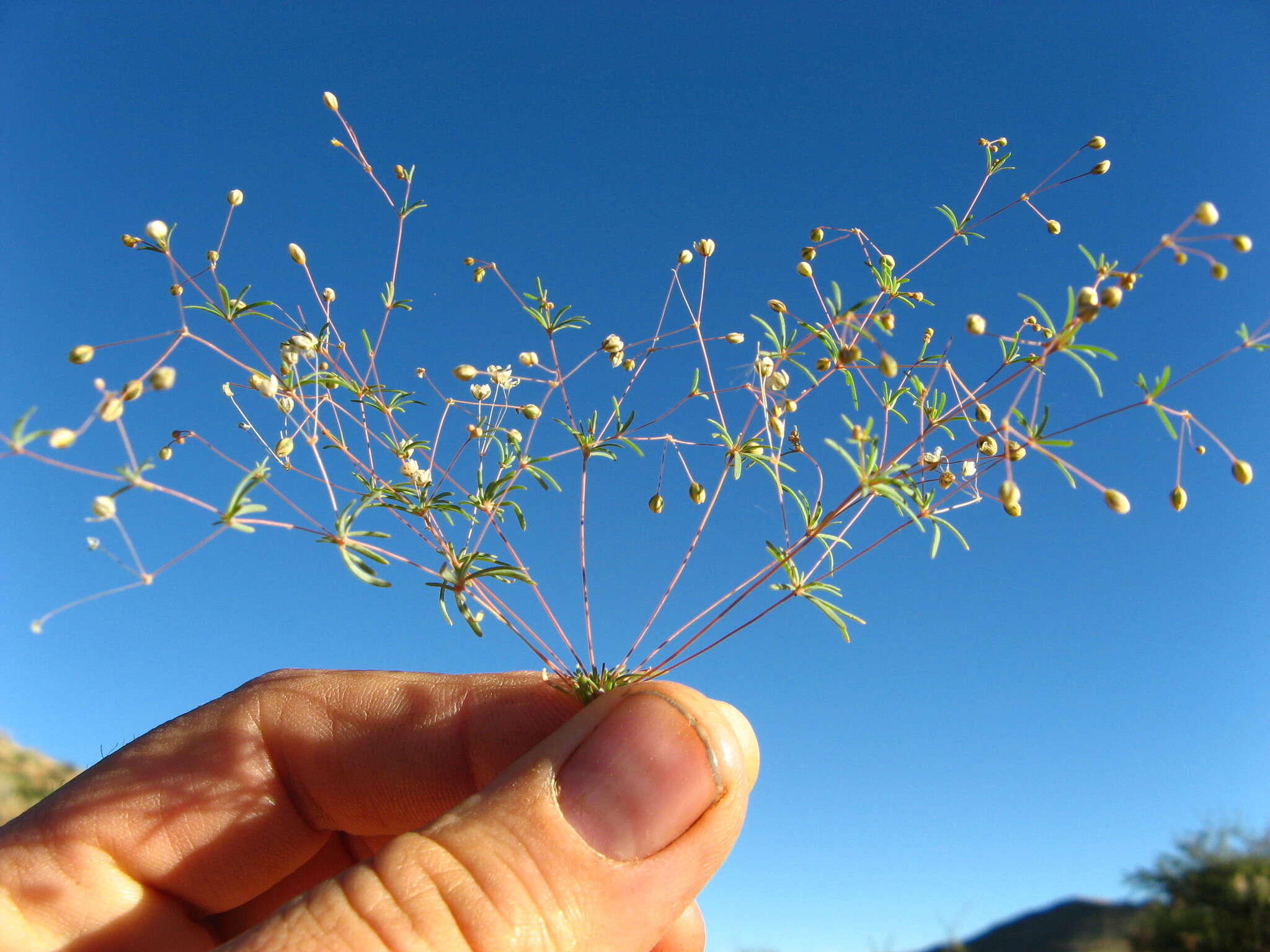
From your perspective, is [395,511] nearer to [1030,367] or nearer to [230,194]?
[230,194]

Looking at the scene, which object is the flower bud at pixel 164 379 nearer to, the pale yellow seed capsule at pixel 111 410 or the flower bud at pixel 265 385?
the pale yellow seed capsule at pixel 111 410

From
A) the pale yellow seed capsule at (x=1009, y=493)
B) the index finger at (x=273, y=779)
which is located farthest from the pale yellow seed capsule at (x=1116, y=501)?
the index finger at (x=273, y=779)

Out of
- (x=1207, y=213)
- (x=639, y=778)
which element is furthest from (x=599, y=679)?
(x=1207, y=213)

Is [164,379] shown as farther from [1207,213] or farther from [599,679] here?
[1207,213]

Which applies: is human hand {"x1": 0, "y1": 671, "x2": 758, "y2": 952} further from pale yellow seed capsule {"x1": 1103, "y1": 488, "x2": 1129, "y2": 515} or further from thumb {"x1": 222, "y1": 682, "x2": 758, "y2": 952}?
pale yellow seed capsule {"x1": 1103, "y1": 488, "x2": 1129, "y2": 515}

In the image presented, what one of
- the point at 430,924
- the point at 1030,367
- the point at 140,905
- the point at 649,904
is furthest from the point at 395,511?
the point at 1030,367

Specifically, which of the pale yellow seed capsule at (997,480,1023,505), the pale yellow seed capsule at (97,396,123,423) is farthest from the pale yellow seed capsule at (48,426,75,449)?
the pale yellow seed capsule at (997,480,1023,505)

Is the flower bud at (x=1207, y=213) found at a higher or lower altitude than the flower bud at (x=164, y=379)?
lower
